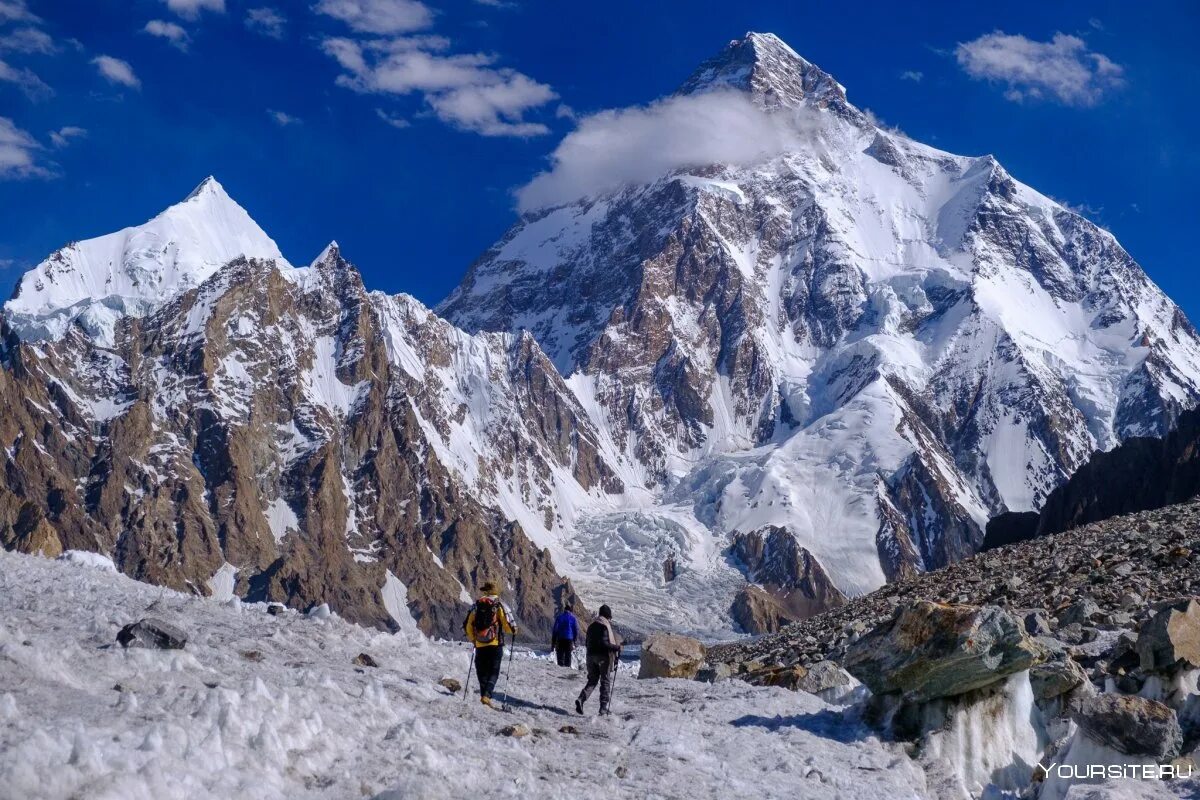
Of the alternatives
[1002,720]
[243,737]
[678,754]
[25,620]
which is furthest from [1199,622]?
[25,620]

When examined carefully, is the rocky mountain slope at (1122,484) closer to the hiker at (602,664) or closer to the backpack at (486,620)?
the hiker at (602,664)

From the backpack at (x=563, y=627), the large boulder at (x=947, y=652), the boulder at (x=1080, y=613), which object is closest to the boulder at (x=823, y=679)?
the large boulder at (x=947, y=652)

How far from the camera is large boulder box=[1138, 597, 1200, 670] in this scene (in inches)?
711

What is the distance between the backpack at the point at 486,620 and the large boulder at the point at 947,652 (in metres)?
6.45

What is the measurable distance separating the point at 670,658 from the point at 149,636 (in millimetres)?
16885

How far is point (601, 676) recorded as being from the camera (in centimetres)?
2111

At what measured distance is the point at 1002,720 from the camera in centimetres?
1877

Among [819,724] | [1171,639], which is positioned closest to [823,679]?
[819,724]

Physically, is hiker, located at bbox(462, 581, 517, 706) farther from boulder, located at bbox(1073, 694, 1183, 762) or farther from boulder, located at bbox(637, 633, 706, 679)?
boulder, located at bbox(637, 633, 706, 679)

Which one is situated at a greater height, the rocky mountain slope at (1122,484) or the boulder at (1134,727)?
the rocky mountain slope at (1122,484)

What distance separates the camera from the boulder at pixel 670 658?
30.5m

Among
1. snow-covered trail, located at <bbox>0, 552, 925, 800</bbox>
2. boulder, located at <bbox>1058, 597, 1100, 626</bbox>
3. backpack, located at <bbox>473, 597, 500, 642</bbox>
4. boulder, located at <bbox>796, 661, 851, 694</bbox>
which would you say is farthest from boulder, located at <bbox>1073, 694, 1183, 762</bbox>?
backpack, located at <bbox>473, 597, 500, 642</bbox>

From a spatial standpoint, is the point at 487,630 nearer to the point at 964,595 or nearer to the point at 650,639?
the point at 650,639

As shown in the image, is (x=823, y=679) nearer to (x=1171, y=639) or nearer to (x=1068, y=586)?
(x=1171, y=639)
